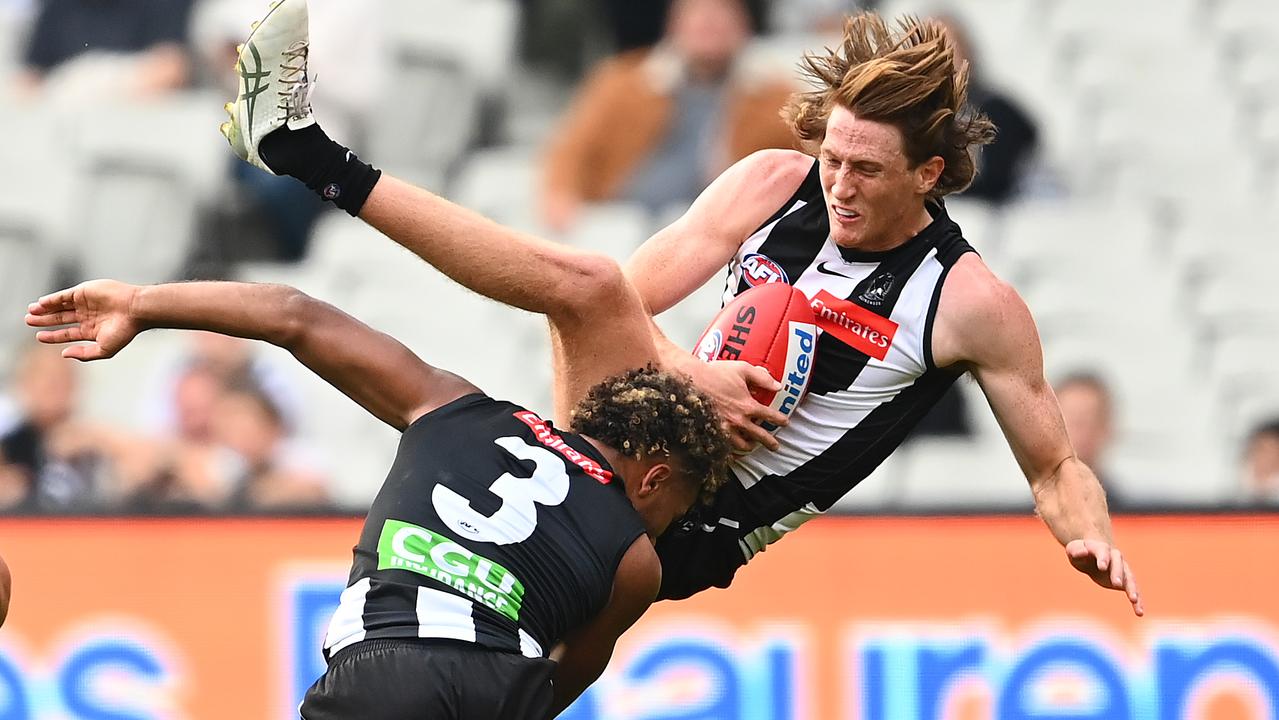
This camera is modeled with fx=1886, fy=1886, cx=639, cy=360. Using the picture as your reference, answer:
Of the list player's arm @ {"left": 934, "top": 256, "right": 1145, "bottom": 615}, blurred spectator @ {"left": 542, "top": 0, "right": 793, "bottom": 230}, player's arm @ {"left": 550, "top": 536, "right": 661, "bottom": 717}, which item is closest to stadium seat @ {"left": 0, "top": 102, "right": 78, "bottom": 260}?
blurred spectator @ {"left": 542, "top": 0, "right": 793, "bottom": 230}

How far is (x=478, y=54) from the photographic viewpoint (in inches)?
368

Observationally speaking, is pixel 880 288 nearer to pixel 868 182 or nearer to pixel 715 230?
pixel 868 182

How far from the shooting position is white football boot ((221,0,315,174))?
4.12 metres

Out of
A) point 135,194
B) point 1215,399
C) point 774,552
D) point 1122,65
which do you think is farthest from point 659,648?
point 1122,65

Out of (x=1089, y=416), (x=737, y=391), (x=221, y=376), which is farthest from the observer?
(x=221, y=376)

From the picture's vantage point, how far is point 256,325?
4.23 meters

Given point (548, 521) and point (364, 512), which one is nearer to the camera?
point (548, 521)

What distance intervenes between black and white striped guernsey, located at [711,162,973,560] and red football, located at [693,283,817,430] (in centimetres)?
9

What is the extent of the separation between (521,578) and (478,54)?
18.4 ft

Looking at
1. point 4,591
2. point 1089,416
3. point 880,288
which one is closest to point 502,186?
point 1089,416

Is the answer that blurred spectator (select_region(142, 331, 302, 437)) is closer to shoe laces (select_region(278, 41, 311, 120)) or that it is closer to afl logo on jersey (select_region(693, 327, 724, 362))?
afl logo on jersey (select_region(693, 327, 724, 362))

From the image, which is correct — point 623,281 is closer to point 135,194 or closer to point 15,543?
point 15,543

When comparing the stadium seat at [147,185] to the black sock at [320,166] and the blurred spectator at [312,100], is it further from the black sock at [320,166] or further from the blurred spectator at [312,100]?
the black sock at [320,166]

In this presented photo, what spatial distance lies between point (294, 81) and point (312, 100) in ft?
15.8
